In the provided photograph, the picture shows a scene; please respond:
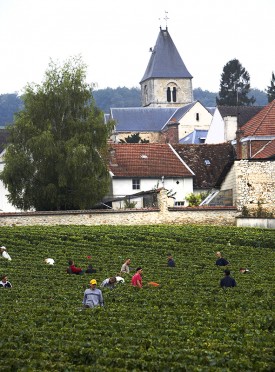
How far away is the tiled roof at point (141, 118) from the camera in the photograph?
12756cm

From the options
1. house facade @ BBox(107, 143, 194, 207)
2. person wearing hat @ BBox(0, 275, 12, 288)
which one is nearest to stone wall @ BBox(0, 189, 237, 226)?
house facade @ BBox(107, 143, 194, 207)

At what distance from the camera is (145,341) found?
2244cm

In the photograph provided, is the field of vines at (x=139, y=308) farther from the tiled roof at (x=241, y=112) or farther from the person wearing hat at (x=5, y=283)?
the tiled roof at (x=241, y=112)

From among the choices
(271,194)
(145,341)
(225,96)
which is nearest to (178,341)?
(145,341)

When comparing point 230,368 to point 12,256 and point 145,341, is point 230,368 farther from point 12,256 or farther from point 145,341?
point 12,256


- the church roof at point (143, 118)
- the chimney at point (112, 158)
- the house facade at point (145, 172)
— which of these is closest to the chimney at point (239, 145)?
the house facade at point (145, 172)

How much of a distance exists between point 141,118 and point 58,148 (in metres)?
67.6

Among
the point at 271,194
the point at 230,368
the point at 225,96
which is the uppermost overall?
the point at 225,96

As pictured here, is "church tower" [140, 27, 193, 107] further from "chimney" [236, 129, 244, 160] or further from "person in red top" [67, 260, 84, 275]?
"person in red top" [67, 260, 84, 275]

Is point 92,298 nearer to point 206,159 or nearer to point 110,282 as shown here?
point 110,282

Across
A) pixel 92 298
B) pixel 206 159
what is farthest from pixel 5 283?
pixel 206 159

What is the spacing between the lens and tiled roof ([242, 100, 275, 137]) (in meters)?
70.2

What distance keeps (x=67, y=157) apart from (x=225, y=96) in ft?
293

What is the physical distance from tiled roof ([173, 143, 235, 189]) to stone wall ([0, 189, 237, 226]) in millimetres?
14392
